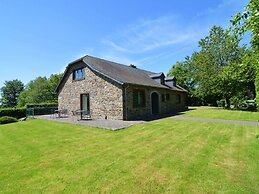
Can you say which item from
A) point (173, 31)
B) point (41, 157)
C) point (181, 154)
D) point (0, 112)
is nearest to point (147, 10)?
point (173, 31)

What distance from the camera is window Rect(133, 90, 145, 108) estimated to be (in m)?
15.2

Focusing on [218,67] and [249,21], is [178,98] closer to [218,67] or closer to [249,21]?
[218,67]

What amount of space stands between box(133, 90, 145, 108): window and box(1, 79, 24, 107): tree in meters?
70.2

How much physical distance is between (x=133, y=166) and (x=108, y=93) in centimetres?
1049

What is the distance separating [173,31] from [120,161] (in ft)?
39.2

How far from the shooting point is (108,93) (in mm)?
14867

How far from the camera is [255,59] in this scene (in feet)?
7.57

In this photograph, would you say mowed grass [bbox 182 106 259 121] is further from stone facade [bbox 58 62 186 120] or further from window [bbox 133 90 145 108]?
window [bbox 133 90 145 108]

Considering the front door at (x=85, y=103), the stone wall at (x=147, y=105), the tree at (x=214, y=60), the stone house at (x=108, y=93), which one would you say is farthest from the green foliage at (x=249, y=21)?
the tree at (x=214, y=60)

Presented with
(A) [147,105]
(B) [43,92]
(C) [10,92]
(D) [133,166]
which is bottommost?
(D) [133,166]

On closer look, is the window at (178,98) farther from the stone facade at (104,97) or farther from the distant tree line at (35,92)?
the distant tree line at (35,92)

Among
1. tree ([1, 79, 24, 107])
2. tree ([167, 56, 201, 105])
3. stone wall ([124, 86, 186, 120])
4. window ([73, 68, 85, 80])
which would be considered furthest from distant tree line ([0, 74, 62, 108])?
stone wall ([124, 86, 186, 120])

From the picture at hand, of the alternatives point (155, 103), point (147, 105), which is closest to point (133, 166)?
point (147, 105)

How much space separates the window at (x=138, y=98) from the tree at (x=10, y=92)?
70192mm
